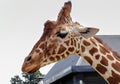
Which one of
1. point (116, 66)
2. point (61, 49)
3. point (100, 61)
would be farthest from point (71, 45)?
point (116, 66)

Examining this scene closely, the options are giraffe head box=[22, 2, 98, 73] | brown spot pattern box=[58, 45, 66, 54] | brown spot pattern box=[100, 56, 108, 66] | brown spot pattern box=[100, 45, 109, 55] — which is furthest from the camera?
brown spot pattern box=[100, 45, 109, 55]

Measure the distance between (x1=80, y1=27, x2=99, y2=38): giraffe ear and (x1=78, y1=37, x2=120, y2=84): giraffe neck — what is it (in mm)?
145

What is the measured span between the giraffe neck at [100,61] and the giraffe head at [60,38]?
6.1 inches

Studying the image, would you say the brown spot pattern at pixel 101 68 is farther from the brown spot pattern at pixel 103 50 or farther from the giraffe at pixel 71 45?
the brown spot pattern at pixel 103 50

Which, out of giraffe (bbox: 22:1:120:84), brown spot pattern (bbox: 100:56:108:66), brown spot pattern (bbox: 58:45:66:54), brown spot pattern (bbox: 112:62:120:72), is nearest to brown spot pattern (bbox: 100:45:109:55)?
giraffe (bbox: 22:1:120:84)

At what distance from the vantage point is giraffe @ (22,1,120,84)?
6375 mm

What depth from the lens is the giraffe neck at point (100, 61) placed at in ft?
21.3

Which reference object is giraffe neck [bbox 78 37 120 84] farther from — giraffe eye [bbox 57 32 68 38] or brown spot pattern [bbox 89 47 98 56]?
giraffe eye [bbox 57 32 68 38]

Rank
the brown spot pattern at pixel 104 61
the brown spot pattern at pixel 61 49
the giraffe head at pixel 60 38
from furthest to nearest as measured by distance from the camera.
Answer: the brown spot pattern at pixel 104 61 → the brown spot pattern at pixel 61 49 → the giraffe head at pixel 60 38

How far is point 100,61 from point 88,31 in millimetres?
597

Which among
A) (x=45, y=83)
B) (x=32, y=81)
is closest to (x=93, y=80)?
(x=45, y=83)

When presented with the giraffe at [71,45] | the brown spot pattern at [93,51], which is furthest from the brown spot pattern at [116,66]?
the brown spot pattern at [93,51]

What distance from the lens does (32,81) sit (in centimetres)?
5419

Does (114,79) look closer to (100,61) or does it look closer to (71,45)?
(100,61)
